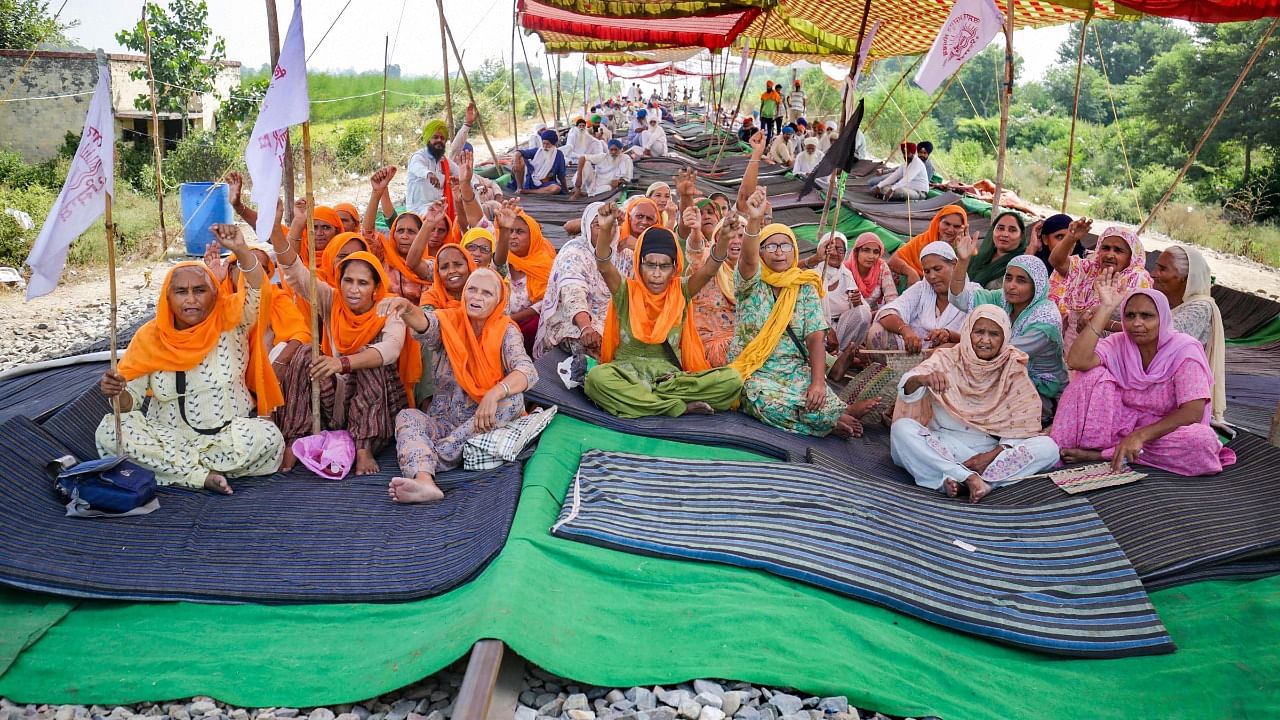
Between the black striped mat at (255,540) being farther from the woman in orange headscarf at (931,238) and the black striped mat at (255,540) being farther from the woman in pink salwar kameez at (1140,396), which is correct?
the woman in orange headscarf at (931,238)

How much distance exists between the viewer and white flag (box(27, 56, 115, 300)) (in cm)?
332

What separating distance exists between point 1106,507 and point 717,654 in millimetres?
1744

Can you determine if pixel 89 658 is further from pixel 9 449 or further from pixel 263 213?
pixel 263 213

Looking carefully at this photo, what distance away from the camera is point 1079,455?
3.74m

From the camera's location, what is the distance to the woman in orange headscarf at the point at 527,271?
5.30m

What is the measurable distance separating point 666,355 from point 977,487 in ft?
5.07

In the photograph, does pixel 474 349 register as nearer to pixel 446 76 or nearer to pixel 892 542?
pixel 892 542

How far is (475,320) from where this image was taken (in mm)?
3920

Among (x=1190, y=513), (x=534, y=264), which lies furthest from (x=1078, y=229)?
(x=534, y=264)

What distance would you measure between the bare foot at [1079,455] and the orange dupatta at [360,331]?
8.98 feet

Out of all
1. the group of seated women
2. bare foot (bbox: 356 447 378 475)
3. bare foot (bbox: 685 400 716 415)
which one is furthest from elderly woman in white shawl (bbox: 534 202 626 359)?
bare foot (bbox: 356 447 378 475)

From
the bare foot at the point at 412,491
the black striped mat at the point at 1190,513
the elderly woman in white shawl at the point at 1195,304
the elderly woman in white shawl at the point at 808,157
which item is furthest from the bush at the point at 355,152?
the black striped mat at the point at 1190,513

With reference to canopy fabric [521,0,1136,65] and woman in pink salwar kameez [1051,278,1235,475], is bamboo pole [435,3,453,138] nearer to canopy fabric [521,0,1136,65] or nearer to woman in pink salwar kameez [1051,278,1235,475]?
canopy fabric [521,0,1136,65]

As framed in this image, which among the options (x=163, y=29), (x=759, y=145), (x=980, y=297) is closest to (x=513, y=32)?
(x=163, y=29)
